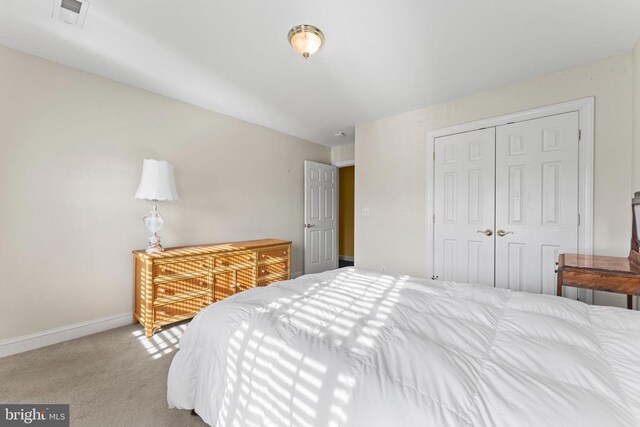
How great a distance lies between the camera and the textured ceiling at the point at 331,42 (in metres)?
1.73

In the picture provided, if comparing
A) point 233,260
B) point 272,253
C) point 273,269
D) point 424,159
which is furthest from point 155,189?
point 424,159

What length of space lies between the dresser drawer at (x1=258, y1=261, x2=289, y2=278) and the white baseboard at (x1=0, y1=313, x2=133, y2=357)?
142 centimetres

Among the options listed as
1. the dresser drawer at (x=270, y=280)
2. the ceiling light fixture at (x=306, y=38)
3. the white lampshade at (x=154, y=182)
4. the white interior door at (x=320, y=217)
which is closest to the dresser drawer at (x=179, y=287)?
the dresser drawer at (x=270, y=280)

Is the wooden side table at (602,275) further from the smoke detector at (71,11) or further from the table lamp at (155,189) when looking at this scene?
the smoke detector at (71,11)

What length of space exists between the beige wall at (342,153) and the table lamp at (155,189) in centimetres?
307

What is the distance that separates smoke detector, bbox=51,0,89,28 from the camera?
169 centimetres

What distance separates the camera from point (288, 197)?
4.41 m

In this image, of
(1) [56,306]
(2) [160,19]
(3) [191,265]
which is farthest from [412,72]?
(1) [56,306]

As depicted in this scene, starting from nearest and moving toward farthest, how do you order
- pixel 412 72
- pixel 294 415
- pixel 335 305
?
pixel 294 415
pixel 335 305
pixel 412 72

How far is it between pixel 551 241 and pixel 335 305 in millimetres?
2519

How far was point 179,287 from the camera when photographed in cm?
265

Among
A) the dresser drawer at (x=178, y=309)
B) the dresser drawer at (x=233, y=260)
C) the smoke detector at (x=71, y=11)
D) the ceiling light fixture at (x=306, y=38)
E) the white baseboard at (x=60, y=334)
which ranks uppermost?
the smoke detector at (x=71, y=11)

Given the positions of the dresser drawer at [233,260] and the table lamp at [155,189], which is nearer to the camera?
the table lamp at [155,189]

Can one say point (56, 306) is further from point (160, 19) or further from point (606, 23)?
point (606, 23)
